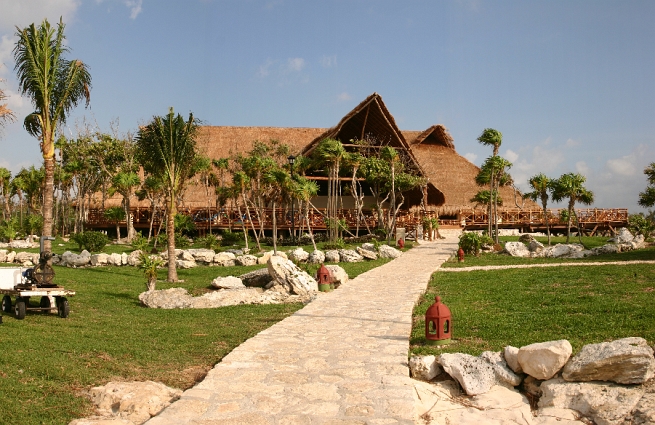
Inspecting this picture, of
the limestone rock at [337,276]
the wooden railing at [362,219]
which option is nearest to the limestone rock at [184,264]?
the limestone rock at [337,276]

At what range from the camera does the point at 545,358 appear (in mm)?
6145

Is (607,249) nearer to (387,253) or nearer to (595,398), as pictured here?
(387,253)

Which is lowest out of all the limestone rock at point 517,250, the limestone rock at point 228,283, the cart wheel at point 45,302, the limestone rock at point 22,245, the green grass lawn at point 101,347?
the green grass lawn at point 101,347

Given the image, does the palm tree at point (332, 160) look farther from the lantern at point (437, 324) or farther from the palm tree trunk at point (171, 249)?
the lantern at point (437, 324)

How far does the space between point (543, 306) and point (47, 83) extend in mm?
11098

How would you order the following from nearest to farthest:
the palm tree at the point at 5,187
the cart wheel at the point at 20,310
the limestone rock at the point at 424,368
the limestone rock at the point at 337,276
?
the limestone rock at the point at 424,368
the cart wheel at the point at 20,310
the limestone rock at the point at 337,276
the palm tree at the point at 5,187

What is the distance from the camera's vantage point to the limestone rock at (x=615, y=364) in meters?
5.79

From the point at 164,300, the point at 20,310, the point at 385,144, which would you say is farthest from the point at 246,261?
the point at 385,144

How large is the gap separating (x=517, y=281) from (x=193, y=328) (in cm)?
702

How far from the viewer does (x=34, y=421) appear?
5070 millimetres

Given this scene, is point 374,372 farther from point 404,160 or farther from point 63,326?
point 404,160

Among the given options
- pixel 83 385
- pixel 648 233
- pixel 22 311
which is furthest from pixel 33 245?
pixel 648 233

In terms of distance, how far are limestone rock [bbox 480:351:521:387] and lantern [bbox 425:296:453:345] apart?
3.38ft

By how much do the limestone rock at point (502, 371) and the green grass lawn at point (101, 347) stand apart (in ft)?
9.75
